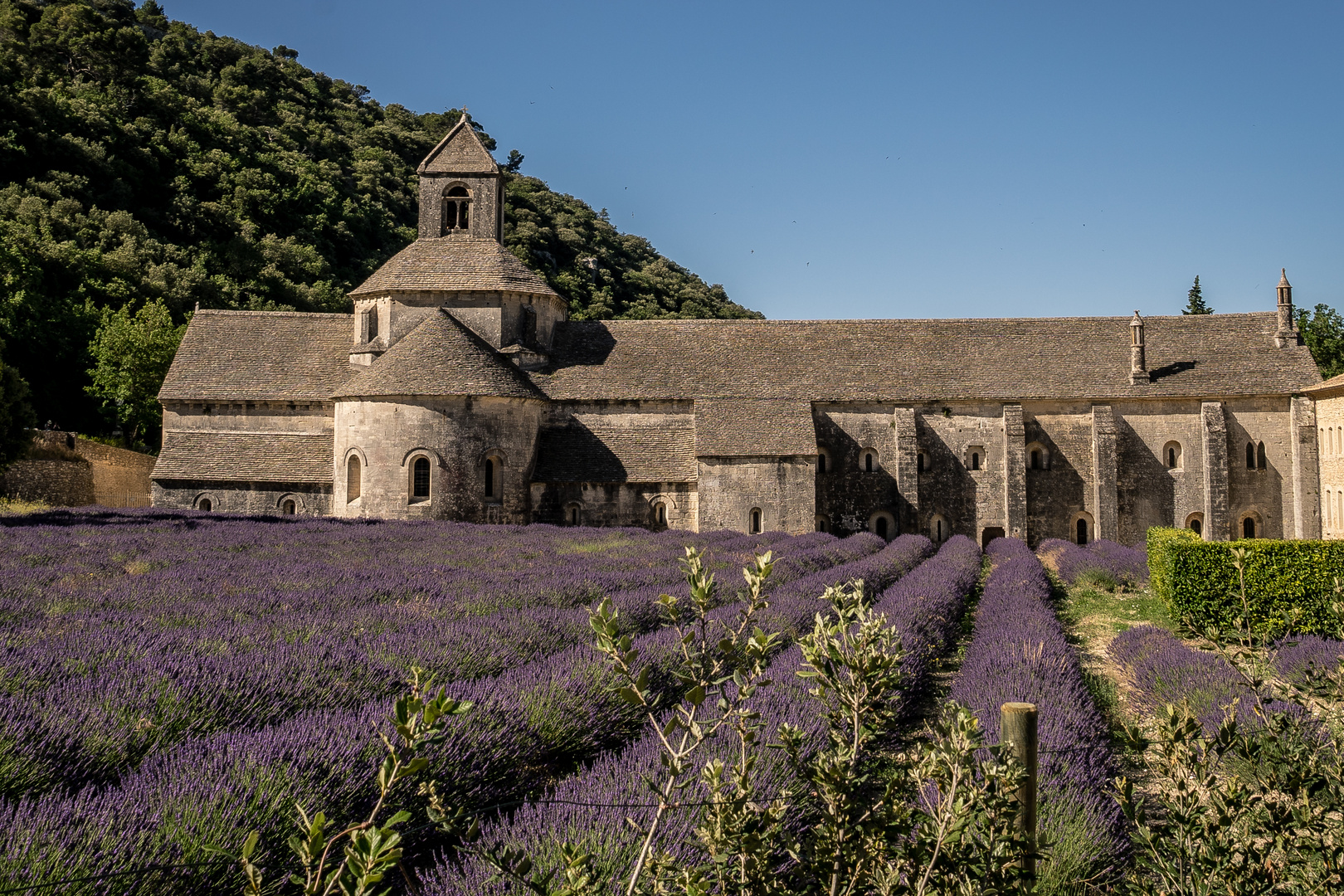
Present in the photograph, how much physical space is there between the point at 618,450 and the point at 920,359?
487 inches

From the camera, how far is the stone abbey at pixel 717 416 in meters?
28.9

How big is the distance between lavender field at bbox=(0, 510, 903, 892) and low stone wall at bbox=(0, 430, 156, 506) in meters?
17.5

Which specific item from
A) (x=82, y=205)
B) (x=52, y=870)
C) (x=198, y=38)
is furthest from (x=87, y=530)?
(x=198, y=38)

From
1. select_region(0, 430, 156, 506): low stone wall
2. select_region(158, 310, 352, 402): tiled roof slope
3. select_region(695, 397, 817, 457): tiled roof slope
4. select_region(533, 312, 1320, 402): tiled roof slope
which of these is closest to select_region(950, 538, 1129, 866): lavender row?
select_region(695, 397, 817, 457): tiled roof slope

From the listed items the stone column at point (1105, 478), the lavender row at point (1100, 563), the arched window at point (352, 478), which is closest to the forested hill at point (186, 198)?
the arched window at point (352, 478)

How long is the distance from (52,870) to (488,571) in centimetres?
1164

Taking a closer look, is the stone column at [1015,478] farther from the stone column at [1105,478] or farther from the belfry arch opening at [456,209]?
the belfry arch opening at [456,209]

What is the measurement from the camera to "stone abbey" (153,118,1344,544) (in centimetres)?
2886

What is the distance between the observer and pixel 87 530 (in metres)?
18.8

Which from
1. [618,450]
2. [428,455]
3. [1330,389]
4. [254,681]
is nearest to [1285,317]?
[1330,389]

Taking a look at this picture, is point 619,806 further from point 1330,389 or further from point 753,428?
point 1330,389

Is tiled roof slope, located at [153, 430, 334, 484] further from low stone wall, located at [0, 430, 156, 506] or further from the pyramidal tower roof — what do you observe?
the pyramidal tower roof

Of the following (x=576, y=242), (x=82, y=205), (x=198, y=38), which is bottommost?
(x=82, y=205)

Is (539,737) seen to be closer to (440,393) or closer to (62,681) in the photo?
(62,681)
